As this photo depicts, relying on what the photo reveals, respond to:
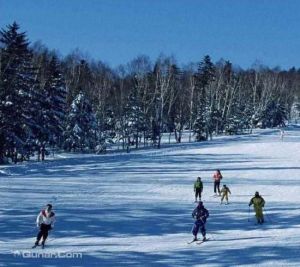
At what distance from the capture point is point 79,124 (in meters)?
56.4

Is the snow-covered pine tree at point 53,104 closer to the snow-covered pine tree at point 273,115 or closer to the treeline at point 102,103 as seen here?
the treeline at point 102,103

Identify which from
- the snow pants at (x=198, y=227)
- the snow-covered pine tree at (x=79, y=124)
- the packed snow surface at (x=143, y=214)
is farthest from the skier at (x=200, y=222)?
the snow-covered pine tree at (x=79, y=124)

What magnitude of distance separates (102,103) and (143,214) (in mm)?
42264

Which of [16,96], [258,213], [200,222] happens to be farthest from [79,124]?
[200,222]

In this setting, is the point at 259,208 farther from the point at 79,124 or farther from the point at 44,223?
the point at 79,124

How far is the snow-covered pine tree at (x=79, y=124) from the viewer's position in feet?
184

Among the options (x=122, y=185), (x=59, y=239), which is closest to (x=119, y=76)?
(x=122, y=185)

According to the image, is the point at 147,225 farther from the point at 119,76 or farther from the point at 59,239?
the point at 119,76

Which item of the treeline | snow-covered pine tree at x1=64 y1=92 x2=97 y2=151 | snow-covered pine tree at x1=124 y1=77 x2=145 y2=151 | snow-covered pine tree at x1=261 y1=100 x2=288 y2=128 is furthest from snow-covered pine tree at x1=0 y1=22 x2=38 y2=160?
snow-covered pine tree at x1=261 y1=100 x2=288 y2=128

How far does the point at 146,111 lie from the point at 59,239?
165ft

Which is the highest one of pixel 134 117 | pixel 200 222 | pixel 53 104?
pixel 134 117

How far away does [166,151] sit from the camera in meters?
53.7

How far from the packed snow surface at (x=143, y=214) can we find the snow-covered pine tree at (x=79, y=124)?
509 inches

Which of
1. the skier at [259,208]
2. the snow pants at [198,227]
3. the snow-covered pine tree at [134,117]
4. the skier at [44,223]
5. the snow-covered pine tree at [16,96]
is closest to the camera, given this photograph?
the skier at [44,223]
